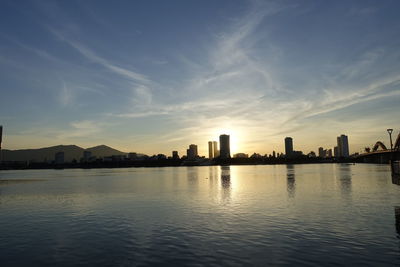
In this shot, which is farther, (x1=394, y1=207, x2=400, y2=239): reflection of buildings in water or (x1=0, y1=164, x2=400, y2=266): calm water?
Result: (x1=394, y1=207, x2=400, y2=239): reflection of buildings in water

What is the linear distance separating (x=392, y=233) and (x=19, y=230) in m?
34.1

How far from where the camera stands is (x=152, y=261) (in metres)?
19.5

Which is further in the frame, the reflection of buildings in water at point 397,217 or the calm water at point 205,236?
the reflection of buildings in water at point 397,217

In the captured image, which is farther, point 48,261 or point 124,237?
point 124,237

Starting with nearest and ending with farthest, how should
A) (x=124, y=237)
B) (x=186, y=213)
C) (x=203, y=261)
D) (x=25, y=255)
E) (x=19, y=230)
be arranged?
1. (x=203, y=261)
2. (x=25, y=255)
3. (x=124, y=237)
4. (x=19, y=230)
5. (x=186, y=213)

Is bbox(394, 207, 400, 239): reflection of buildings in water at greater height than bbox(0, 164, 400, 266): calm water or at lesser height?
greater

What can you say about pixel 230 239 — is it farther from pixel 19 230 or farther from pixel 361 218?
pixel 19 230

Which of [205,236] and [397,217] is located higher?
[397,217]

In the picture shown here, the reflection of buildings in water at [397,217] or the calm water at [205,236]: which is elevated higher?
the reflection of buildings in water at [397,217]

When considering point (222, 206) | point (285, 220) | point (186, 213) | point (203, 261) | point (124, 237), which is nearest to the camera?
point (203, 261)

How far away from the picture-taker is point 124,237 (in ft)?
86.1

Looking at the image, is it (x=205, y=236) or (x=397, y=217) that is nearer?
(x=205, y=236)

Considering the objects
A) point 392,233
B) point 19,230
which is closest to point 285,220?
point 392,233

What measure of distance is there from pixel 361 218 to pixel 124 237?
24.0 m
